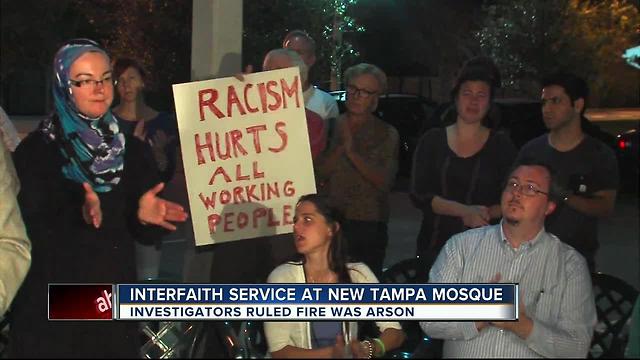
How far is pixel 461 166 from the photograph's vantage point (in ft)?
19.7

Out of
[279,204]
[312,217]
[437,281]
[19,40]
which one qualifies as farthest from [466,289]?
[19,40]

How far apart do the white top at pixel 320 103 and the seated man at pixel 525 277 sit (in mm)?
1859

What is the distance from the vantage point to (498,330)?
4.45m

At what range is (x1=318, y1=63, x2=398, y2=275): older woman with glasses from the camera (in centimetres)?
635

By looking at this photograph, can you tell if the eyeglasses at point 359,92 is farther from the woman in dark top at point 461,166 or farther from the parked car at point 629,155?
the parked car at point 629,155

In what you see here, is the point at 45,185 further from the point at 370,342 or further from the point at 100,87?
the point at 370,342

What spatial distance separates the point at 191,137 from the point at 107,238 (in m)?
1.40

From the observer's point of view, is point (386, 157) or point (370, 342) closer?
point (370, 342)

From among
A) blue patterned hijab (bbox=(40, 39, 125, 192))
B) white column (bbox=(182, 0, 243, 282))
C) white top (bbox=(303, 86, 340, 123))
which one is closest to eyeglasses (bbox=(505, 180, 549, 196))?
blue patterned hijab (bbox=(40, 39, 125, 192))

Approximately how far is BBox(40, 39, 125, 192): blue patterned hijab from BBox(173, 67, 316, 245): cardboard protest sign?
4.04ft

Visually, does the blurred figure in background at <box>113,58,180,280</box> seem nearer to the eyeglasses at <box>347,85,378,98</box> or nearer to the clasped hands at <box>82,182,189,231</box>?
the eyeglasses at <box>347,85,378,98</box>

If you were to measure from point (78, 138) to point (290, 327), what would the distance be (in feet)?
3.92

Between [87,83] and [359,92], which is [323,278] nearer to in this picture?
[87,83]

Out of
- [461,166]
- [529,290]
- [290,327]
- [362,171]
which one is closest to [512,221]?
[529,290]
